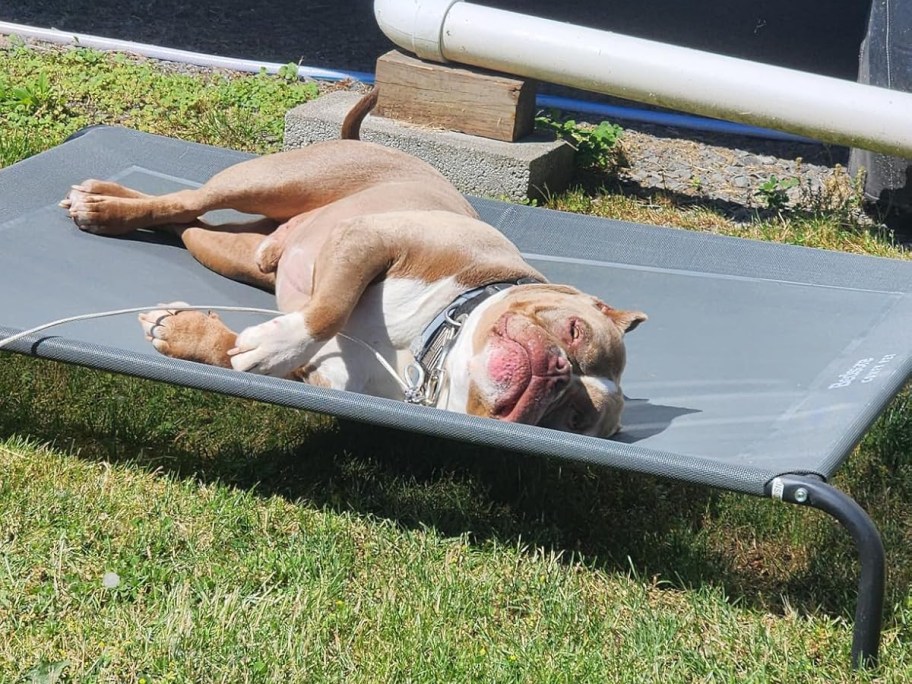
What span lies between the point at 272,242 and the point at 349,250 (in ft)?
2.38

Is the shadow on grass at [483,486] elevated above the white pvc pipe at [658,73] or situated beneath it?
situated beneath

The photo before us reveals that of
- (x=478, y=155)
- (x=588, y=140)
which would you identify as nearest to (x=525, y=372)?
(x=478, y=155)

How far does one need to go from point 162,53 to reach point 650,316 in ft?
13.5

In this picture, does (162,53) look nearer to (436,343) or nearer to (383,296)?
(383,296)

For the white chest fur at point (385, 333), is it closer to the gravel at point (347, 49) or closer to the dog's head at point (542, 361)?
the dog's head at point (542, 361)

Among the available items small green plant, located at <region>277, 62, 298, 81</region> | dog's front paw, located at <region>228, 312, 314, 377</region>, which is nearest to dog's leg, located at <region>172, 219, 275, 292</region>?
dog's front paw, located at <region>228, 312, 314, 377</region>

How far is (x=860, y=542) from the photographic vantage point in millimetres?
2586

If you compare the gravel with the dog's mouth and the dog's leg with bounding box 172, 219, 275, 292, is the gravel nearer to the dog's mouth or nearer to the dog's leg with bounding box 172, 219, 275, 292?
the dog's leg with bounding box 172, 219, 275, 292

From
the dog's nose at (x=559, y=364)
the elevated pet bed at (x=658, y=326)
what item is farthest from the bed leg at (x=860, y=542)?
the dog's nose at (x=559, y=364)

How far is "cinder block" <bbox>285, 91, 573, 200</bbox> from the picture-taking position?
17.5 feet

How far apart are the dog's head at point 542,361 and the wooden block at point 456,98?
2278 millimetres

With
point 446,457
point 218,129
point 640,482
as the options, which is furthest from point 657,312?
point 218,129

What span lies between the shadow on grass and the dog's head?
0.35 m

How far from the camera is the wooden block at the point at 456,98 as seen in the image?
5.37m
